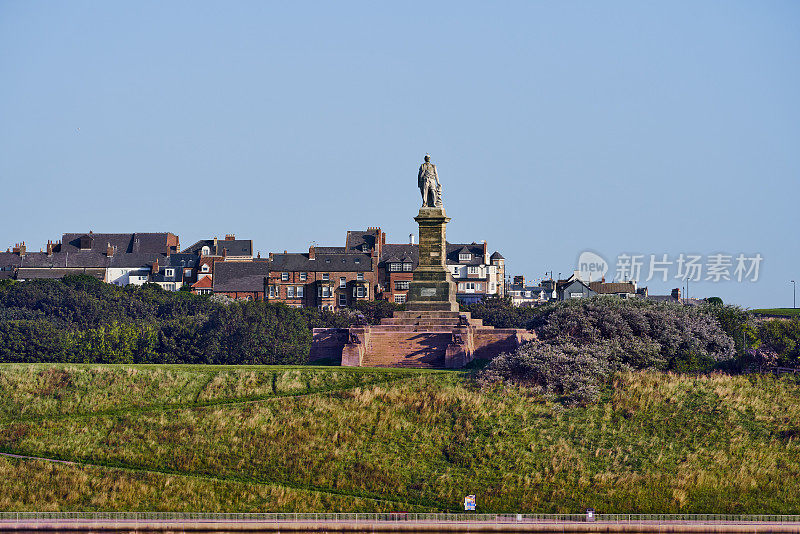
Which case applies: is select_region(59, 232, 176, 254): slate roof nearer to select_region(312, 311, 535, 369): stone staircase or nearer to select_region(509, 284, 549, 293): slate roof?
select_region(509, 284, 549, 293): slate roof

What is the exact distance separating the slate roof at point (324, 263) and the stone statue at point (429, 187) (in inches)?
3067

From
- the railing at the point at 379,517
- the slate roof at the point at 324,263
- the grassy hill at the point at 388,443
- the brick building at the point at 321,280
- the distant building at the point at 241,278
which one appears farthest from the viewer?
the slate roof at the point at 324,263

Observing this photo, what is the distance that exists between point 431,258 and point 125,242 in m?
111

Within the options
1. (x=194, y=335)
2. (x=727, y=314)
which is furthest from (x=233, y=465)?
(x=194, y=335)

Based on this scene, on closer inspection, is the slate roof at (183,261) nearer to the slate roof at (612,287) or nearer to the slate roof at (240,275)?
the slate roof at (240,275)

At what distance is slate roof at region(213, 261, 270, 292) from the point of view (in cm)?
13725

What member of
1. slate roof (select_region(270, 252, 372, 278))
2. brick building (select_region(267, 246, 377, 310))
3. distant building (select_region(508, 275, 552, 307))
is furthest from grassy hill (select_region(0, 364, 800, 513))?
distant building (select_region(508, 275, 552, 307))

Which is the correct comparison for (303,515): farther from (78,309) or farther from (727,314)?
(78,309)

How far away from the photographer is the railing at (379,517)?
37031 millimetres

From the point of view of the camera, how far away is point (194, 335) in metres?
79.4

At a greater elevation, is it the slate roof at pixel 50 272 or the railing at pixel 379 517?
the slate roof at pixel 50 272

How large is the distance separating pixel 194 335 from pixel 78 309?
2180 cm

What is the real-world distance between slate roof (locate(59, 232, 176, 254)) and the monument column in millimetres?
107096

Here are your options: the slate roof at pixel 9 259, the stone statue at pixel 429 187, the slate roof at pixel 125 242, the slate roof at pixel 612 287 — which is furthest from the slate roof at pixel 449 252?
the stone statue at pixel 429 187
